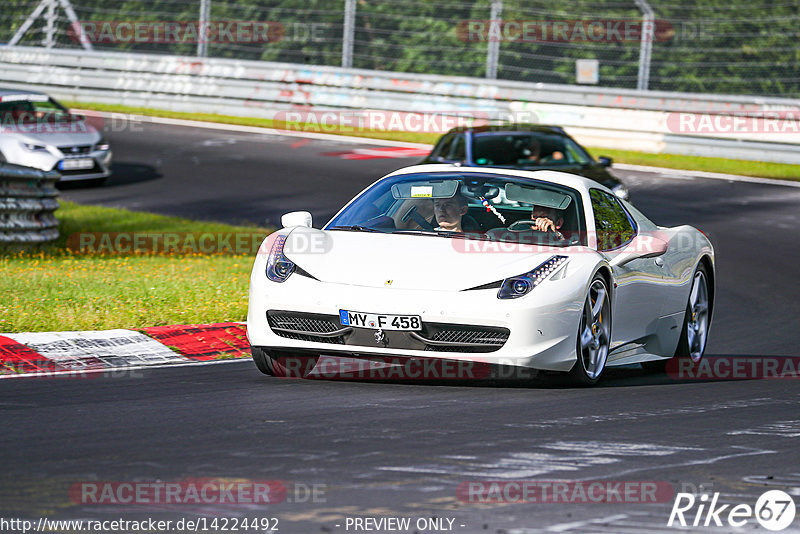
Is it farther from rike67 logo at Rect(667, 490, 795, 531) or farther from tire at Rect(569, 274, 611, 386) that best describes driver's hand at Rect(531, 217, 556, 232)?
rike67 logo at Rect(667, 490, 795, 531)

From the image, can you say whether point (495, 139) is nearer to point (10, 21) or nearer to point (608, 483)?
point (608, 483)

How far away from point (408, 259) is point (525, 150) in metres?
9.37

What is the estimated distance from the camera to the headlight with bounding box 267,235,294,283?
730 cm

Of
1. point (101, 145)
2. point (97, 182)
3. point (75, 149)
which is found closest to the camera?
point (75, 149)

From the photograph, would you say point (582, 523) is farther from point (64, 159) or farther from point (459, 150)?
point (64, 159)

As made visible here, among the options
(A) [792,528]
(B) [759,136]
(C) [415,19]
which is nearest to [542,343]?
(A) [792,528]

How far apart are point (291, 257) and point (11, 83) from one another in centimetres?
2385

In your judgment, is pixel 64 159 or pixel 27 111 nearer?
pixel 64 159

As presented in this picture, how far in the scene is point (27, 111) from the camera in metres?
21.1

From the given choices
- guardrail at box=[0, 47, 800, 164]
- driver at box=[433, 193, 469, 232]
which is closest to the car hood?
driver at box=[433, 193, 469, 232]

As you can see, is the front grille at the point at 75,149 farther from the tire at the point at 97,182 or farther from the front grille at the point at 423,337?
the front grille at the point at 423,337

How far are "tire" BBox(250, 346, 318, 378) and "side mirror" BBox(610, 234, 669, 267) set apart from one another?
2.02 m

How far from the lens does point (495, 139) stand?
1636 cm

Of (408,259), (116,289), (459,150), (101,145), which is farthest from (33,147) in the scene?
(408,259)
